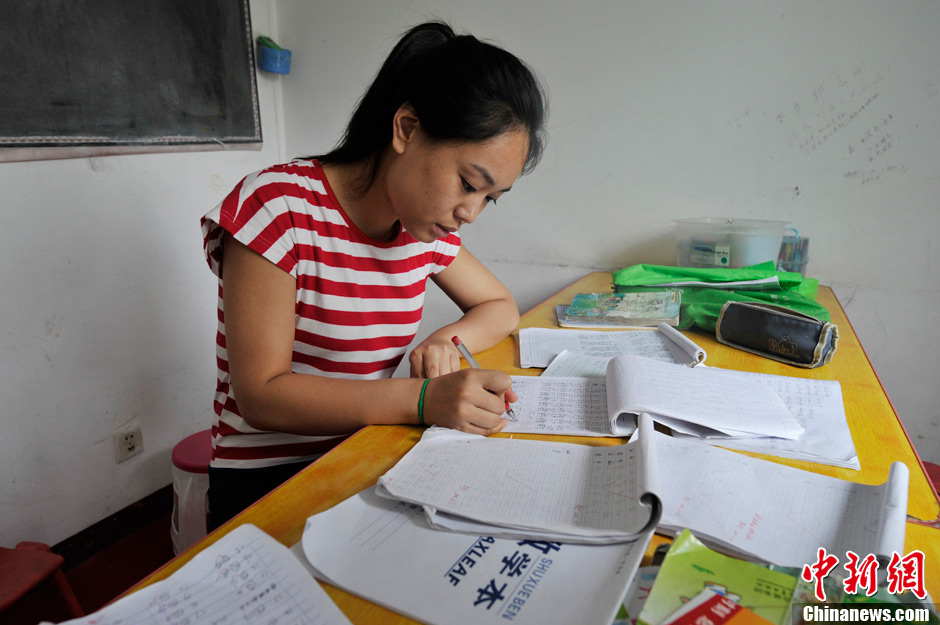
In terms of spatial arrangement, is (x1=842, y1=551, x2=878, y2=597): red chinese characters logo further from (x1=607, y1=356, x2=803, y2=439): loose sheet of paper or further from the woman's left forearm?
the woman's left forearm

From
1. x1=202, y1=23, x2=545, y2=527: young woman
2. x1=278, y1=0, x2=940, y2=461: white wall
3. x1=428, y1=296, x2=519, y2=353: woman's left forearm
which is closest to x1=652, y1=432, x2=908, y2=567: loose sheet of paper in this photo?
x1=202, y1=23, x2=545, y2=527: young woman

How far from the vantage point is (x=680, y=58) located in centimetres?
170

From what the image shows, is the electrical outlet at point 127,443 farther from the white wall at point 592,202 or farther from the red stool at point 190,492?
the red stool at point 190,492

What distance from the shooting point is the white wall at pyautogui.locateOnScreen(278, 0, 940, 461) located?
5.11 feet

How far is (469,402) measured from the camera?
29.0 inches

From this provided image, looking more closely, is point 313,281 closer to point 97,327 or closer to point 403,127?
point 403,127

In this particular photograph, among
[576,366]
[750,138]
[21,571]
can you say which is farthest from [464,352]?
[750,138]

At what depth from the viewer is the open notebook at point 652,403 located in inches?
29.3

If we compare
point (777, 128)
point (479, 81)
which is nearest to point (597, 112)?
point (777, 128)

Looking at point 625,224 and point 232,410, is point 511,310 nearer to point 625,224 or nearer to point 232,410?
point 232,410

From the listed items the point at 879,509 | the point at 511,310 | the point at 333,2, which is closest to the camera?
the point at 879,509

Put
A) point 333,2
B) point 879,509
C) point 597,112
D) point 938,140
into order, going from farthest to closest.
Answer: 1. point 333,2
2. point 597,112
3. point 938,140
4. point 879,509

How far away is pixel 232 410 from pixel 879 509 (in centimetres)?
87

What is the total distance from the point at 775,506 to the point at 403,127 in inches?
26.7
